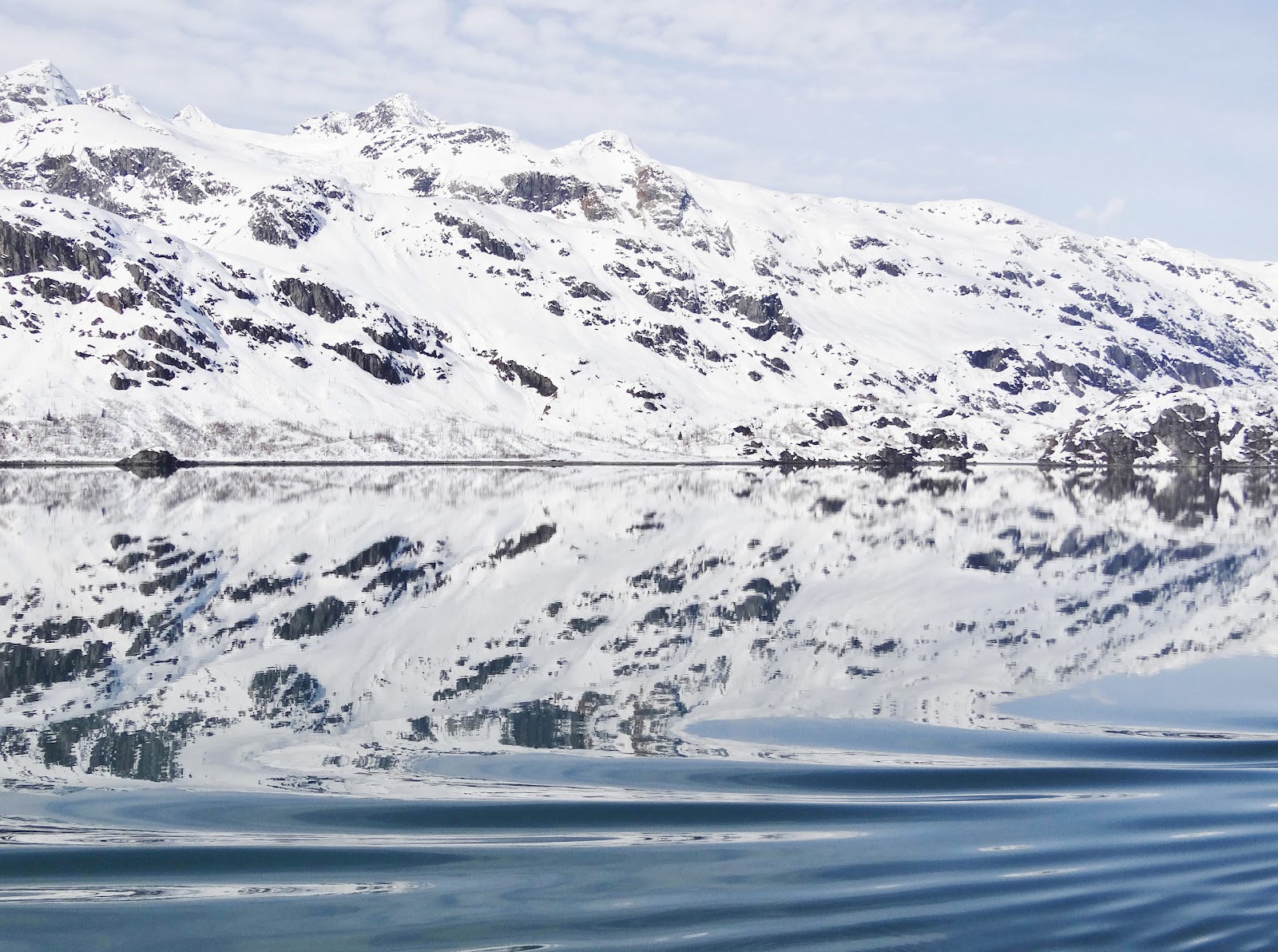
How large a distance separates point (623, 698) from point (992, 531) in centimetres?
4885

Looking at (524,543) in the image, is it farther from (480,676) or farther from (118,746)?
(118,746)

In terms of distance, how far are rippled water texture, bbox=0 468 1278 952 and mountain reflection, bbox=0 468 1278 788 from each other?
0.16m

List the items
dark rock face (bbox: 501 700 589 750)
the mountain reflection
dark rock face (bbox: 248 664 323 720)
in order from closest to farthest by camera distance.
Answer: dark rock face (bbox: 501 700 589 750)
the mountain reflection
dark rock face (bbox: 248 664 323 720)

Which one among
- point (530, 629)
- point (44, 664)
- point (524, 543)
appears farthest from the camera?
point (524, 543)

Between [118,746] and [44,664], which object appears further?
[44,664]

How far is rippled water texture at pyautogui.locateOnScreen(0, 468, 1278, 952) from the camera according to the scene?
11922mm

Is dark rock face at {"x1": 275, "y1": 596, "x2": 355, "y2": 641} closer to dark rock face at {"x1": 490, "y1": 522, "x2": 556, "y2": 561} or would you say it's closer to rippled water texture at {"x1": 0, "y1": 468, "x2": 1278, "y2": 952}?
rippled water texture at {"x1": 0, "y1": 468, "x2": 1278, "y2": 952}

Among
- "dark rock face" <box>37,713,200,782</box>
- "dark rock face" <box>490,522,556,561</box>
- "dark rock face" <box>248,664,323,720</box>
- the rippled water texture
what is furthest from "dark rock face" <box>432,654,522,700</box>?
"dark rock face" <box>490,522,556,561</box>

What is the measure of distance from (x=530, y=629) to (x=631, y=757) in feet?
43.2

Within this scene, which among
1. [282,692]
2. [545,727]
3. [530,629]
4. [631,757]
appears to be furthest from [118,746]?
[530,629]

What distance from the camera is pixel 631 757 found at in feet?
58.2

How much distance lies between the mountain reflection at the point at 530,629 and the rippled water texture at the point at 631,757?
0.53ft

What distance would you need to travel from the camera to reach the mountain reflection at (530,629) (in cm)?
1948

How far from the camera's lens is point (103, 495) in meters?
100
